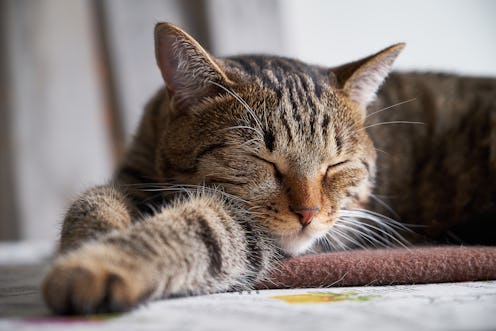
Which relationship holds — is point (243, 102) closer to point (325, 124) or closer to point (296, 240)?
point (325, 124)

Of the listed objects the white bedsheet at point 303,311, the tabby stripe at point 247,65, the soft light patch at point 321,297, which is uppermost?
the tabby stripe at point 247,65

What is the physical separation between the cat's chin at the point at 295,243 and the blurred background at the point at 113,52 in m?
0.47

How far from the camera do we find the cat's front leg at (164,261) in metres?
0.66

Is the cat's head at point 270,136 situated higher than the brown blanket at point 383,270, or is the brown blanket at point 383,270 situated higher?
the cat's head at point 270,136

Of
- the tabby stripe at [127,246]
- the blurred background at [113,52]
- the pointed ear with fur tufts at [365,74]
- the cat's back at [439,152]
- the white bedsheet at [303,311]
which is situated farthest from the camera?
the blurred background at [113,52]

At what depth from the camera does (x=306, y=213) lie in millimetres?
1003

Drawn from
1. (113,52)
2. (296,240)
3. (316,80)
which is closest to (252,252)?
(296,240)

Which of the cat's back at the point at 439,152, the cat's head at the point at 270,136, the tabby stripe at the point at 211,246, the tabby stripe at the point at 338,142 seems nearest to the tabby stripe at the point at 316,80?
the cat's head at the point at 270,136

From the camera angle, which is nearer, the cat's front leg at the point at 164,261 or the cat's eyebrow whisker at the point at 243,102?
the cat's front leg at the point at 164,261

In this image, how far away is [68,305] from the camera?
0.66 metres

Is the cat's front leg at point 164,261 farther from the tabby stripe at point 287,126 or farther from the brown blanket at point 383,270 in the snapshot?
the tabby stripe at point 287,126

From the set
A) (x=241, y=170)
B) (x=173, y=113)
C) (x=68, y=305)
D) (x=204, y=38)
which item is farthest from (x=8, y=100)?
(x=68, y=305)

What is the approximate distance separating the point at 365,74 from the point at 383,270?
50 cm

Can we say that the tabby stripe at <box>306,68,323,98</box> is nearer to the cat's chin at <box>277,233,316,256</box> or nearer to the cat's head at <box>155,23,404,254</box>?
the cat's head at <box>155,23,404,254</box>
